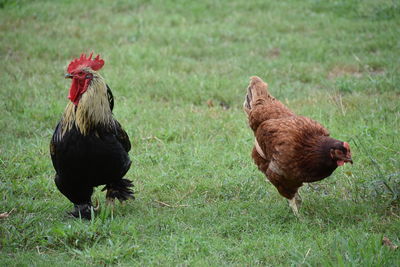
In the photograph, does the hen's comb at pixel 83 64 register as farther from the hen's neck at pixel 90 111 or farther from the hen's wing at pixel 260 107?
the hen's wing at pixel 260 107

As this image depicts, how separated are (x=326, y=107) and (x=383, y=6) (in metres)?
4.51

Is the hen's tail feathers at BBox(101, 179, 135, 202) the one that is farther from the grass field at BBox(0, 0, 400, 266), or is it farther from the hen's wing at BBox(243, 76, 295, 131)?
the hen's wing at BBox(243, 76, 295, 131)

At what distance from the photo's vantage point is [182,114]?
7797 millimetres

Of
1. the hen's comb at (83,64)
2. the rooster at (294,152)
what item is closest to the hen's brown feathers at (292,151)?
the rooster at (294,152)

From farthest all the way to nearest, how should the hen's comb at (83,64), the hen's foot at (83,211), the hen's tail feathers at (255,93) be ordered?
the hen's tail feathers at (255,93) < the hen's foot at (83,211) < the hen's comb at (83,64)

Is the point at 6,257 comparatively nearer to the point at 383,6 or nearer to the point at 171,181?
the point at 171,181

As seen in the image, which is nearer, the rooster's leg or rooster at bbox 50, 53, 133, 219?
rooster at bbox 50, 53, 133, 219

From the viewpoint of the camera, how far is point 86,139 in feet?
16.1

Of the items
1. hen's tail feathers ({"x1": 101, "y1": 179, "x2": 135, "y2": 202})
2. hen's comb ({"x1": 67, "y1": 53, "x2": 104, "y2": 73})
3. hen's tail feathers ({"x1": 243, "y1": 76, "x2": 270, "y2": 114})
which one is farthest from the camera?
hen's tail feathers ({"x1": 243, "y1": 76, "x2": 270, "y2": 114})

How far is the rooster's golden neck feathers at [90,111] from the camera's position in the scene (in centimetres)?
489

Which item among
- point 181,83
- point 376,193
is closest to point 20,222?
point 376,193

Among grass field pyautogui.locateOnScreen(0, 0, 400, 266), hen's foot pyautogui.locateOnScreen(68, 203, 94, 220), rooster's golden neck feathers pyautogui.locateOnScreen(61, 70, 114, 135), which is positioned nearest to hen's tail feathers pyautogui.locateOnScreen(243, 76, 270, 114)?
grass field pyautogui.locateOnScreen(0, 0, 400, 266)

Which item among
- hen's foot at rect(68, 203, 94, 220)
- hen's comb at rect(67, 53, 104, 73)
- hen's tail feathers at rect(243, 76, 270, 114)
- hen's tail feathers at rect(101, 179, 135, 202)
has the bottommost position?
hen's foot at rect(68, 203, 94, 220)

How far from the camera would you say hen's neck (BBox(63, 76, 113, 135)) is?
16.0ft
